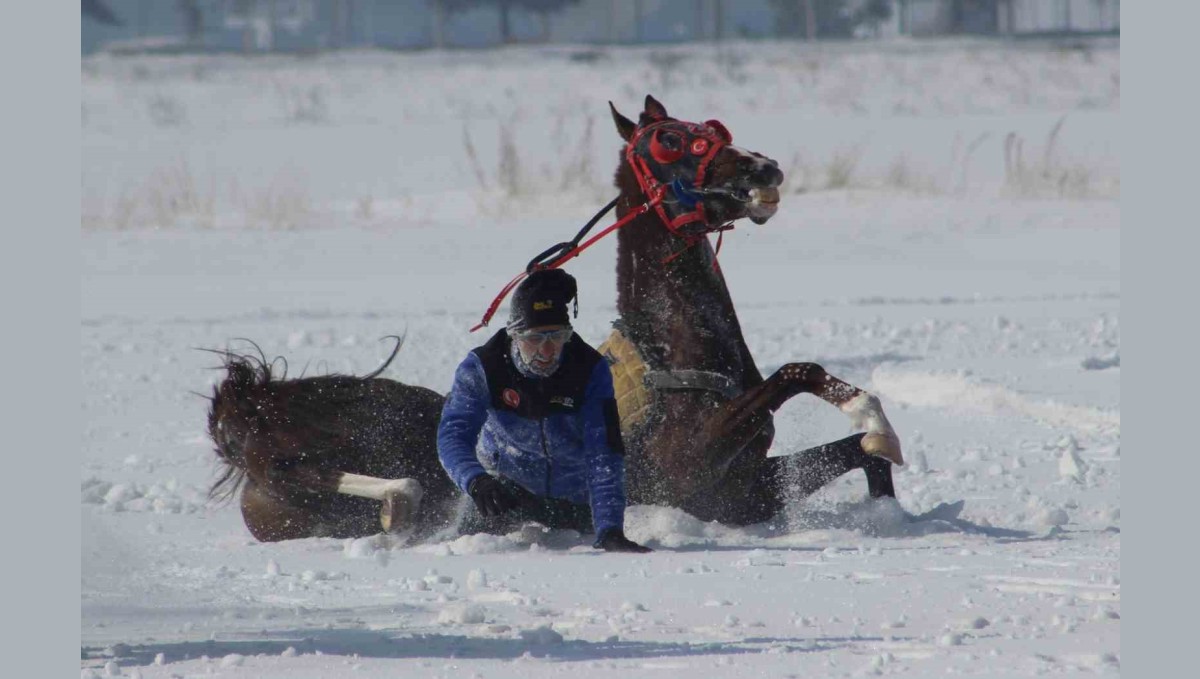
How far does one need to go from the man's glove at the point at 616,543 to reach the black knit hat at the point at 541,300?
2.52 ft

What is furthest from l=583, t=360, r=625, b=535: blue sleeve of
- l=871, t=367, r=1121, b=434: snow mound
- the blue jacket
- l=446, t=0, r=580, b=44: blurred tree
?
l=446, t=0, r=580, b=44: blurred tree

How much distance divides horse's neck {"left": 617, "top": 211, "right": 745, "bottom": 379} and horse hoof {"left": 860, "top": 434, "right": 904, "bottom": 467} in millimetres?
618

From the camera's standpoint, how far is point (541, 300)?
7.14 meters

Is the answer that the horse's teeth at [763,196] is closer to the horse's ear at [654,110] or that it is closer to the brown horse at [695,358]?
the brown horse at [695,358]

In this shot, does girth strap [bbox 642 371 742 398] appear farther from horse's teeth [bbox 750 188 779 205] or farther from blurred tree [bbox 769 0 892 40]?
blurred tree [bbox 769 0 892 40]

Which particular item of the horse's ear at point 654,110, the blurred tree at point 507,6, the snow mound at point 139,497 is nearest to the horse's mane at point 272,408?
the snow mound at point 139,497

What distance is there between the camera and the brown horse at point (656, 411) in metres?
7.43

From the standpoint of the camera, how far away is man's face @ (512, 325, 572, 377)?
718 centimetres

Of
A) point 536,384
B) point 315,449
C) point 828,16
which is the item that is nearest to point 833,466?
point 536,384

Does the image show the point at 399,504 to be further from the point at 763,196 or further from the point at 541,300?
the point at 763,196

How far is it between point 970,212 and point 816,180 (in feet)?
8.70

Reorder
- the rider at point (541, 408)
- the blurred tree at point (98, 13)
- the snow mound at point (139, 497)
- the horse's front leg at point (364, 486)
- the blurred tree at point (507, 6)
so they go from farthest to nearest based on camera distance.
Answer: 1. the blurred tree at point (98, 13)
2. the blurred tree at point (507, 6)
3. the snow mound at point (139, 497)
4. the horse's front leg at point (364, 486)
5. the rider at point (541, 408)

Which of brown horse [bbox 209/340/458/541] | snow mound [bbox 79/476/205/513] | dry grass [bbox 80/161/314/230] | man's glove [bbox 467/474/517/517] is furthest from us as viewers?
dry grass [bbox 80/161/314/230]

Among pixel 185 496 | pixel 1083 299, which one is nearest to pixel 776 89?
pixel 1083 299
